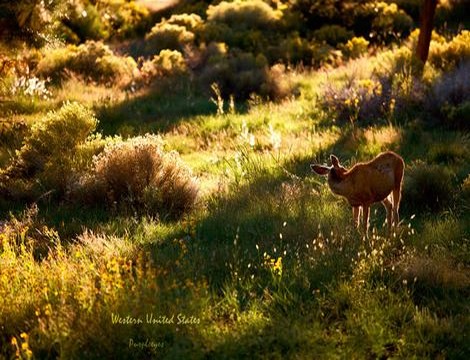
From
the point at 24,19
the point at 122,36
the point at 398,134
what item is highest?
the point at 24,19

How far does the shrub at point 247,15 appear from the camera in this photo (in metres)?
20.8

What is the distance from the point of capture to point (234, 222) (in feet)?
20.9

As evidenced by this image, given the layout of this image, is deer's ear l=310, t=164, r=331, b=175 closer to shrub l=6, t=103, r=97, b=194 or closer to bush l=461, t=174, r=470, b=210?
bush l=461, t=174, r=470, b=210

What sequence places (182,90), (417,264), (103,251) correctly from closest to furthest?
1. (417,264)
2. (103,251)
3. (182,90)

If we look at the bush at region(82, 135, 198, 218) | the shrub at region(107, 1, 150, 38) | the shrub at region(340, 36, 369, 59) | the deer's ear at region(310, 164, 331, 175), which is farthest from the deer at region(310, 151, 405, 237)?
the shrub at region(107, 1, 150, 38)

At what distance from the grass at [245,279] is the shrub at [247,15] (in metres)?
13.5

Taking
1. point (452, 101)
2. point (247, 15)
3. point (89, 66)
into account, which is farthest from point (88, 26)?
point (452, 101)

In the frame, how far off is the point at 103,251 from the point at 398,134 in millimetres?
5341

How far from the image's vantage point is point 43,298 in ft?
15.1

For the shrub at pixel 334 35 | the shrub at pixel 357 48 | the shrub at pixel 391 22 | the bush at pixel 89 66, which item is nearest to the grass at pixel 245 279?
the bush at pixel 89 66

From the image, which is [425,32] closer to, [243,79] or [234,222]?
[243,79]

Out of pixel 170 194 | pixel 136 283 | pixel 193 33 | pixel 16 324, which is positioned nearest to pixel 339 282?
pixel 136 283

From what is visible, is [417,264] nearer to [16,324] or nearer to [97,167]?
[16,324]

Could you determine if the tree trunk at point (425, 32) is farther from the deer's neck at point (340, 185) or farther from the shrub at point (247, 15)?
the shrub at point (247, 15)
